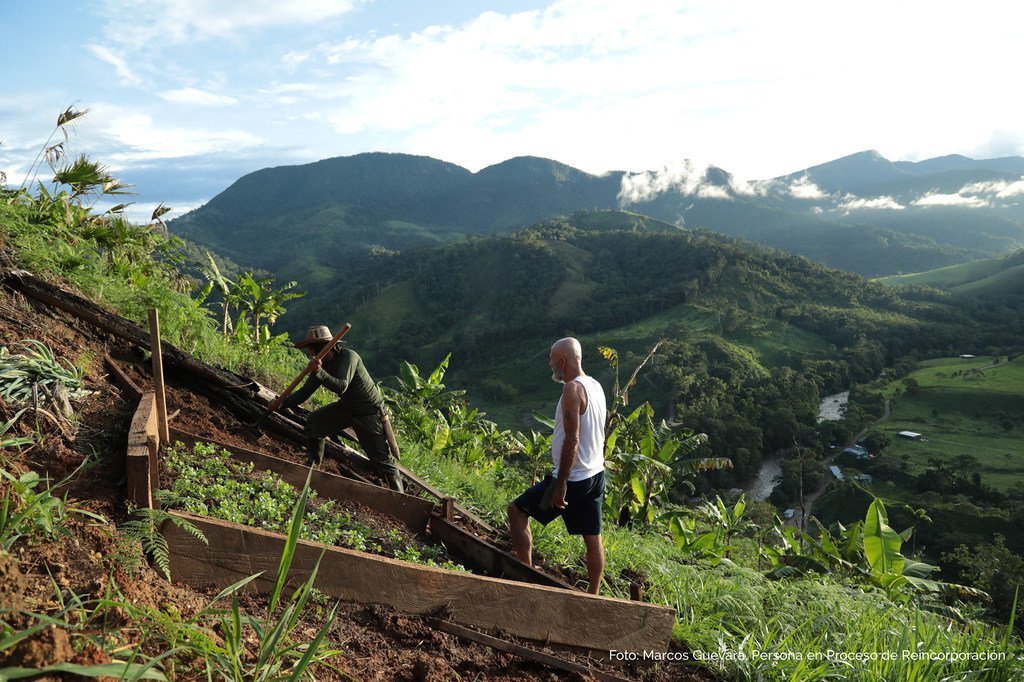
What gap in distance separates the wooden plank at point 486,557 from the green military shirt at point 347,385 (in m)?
1.33

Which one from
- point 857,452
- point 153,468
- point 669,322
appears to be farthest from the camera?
point 669,322

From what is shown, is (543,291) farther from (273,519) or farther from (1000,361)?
(273,519)

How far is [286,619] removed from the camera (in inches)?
75.0

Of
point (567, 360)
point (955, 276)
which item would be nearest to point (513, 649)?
Answer: point (567, 360)

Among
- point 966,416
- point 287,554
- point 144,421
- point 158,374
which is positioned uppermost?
point 158,374

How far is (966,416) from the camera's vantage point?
2793 inches

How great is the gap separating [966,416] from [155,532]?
8801cm

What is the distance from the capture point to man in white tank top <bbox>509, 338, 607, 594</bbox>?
3.83 m

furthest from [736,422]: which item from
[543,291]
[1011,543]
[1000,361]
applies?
[543,291]

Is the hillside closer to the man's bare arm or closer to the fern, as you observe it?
the fern

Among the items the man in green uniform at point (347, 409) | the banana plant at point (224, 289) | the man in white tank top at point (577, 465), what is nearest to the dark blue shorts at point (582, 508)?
the man in white tank top at point (577, 465)

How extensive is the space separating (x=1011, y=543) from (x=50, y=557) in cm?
5209

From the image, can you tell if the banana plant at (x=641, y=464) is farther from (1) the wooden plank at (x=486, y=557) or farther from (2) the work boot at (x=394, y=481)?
(1) the wooden plank at (x=486, y=557)

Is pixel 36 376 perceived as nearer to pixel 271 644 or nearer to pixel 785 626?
pixel 271 644
